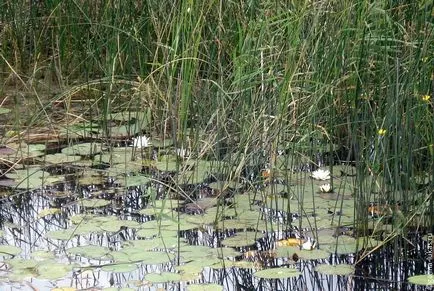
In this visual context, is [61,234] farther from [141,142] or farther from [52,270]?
[141,142]

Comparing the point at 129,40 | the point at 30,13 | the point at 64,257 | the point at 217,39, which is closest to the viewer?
the point at 64,257

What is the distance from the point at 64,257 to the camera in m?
3.37

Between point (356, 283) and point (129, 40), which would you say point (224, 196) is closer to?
point (356, 283)

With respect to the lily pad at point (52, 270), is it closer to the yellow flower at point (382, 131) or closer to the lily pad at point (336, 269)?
the lily pad at point (336, 269)

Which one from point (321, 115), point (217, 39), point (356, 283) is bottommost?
point (356, 283)

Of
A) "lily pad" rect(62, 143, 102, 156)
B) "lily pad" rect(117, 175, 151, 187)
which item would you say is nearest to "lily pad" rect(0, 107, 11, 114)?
"lily pad" rect(62, 143, 102, 156)

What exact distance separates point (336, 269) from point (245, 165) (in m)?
0.88

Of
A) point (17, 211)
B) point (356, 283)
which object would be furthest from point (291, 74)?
point (17, 211)

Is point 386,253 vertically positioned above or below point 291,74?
below

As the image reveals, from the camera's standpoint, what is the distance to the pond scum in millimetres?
3281

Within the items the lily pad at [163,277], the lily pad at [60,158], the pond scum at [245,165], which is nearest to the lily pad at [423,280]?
the pond scum at [245,165]

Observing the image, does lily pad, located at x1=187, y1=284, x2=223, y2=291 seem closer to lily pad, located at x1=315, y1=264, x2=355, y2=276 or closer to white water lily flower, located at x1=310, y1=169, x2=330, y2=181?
lily pad, located at x1=315, y1=264, x2=355, y2=276

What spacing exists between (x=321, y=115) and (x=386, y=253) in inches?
38.1

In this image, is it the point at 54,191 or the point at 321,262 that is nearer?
the point at 321,262
